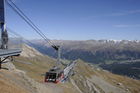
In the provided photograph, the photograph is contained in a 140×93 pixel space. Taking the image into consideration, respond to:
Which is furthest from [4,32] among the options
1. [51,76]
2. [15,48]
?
[51,76]

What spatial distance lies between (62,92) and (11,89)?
69.7ft

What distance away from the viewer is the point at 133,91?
175500 millimetres

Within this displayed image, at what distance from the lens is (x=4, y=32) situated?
36062 millimetres

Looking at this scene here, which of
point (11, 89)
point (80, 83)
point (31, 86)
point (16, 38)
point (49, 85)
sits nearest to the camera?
point (11, 89)

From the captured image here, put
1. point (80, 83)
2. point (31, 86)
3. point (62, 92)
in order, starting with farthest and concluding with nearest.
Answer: point (80, 83) < point (62, 92) < point (31, 86)

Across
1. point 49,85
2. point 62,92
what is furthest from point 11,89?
point 49,85

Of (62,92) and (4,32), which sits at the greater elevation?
(4,32)

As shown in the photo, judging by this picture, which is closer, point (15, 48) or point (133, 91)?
point (15, 48)

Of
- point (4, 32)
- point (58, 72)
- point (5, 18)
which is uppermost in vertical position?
point (5, 18)

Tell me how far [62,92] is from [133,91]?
134 metres

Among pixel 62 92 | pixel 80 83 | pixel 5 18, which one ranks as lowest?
pixel 80 83

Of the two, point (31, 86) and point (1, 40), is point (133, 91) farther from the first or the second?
point (1, 40)

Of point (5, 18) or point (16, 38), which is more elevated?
point (5, 18)

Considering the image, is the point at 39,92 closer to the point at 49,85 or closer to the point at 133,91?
the point at 49,85
